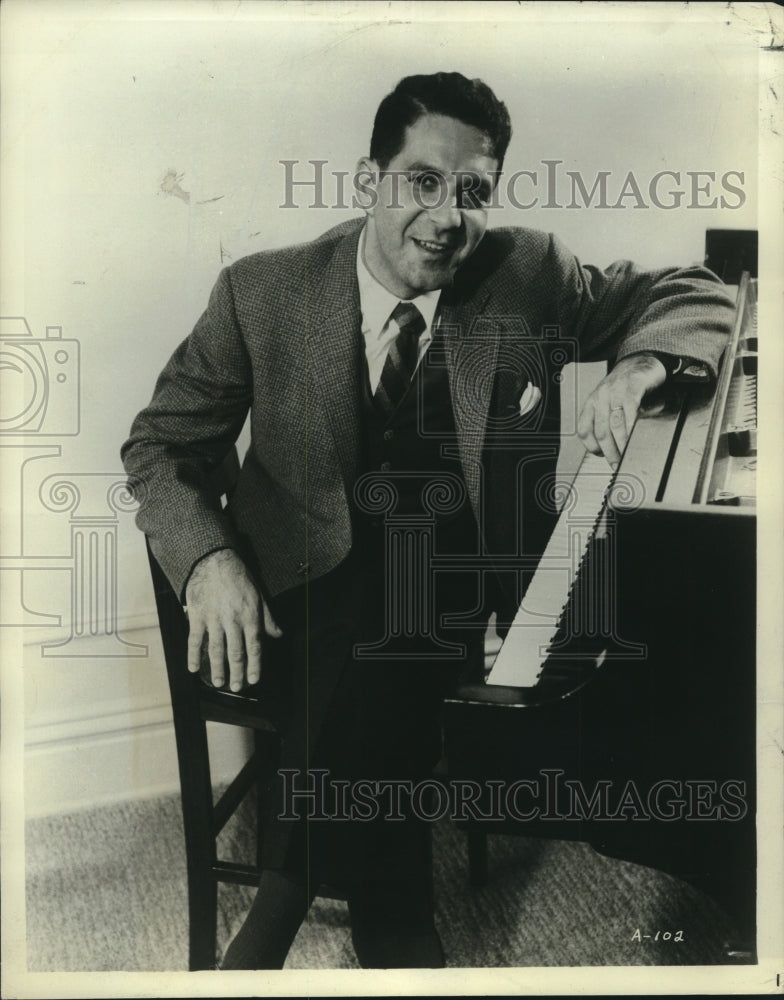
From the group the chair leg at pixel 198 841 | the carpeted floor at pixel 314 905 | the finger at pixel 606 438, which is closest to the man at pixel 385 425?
the finger at pixel 606 438

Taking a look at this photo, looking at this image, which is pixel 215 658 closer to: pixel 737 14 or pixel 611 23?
pixel 611 23

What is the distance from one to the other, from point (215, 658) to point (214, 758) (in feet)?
0.67

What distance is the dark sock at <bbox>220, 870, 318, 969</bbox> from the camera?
5.91 ft

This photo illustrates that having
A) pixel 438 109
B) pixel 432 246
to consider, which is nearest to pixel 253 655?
pixel 432 246

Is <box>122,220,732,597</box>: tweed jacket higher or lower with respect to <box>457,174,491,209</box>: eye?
lower

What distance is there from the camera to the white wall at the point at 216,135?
176cm

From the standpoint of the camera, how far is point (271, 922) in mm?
1803

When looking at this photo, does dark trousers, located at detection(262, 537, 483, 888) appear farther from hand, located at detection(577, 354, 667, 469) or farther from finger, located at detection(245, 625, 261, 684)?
hand, located at detection(577, 354, 667, 469)

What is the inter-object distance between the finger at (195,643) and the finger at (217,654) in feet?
0.06

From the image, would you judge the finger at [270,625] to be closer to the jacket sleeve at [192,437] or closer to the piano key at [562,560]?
the jacket sleeve at [192,437]

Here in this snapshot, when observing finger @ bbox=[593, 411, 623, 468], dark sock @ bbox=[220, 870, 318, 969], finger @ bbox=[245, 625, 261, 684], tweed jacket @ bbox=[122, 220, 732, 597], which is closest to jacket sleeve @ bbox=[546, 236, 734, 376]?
tweed jacket @ bbox=[122, 220, 732, 597]

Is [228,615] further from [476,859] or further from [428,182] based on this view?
[428,182]

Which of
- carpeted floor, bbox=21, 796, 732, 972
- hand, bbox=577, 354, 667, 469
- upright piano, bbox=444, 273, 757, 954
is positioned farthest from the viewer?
carpeted floor, bbox=21, 796, 732, 972

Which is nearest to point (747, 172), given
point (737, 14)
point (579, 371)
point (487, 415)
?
point (737, 14)
